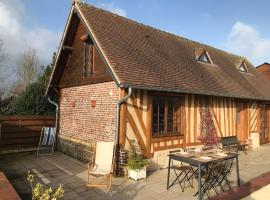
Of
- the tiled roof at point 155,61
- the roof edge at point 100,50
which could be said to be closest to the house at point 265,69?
the tiled roof at point 155,61

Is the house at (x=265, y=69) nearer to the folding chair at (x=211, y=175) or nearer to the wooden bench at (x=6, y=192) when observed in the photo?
the folding chair at (x=211, y=175)

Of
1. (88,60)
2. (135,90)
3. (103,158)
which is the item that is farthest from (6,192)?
(88,60)

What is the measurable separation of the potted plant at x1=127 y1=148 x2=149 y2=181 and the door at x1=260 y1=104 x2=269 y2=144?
10.5 m

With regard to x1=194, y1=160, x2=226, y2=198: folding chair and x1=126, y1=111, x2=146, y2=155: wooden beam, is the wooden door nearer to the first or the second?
x1=126, y1=111, x2=146, y2=155: wooden beam

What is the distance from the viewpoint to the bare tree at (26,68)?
93.4ft

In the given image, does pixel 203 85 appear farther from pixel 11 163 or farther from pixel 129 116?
pixel 11 163

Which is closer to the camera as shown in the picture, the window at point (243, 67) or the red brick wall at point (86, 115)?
the red brick wall at point (86, 115)

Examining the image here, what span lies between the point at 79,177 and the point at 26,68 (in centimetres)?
2428

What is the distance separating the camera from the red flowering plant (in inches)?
406

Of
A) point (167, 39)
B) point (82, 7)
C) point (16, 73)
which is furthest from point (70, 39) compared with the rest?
point (16, 73)

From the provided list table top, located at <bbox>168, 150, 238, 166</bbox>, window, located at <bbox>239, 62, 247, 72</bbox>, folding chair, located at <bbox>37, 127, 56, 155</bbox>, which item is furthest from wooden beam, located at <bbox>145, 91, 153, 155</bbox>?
window, located at <bbox>239, 62, 247, 72</bbox>

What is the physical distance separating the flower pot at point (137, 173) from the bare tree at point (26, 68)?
79.1 feet

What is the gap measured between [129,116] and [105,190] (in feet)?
7.89

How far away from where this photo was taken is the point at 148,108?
27.7ft
